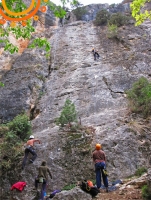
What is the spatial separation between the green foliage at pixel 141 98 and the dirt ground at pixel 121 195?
19.8ft

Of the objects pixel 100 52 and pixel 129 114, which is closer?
pixel 129 114

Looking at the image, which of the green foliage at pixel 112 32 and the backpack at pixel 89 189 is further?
the green foliage at pixel 112 32

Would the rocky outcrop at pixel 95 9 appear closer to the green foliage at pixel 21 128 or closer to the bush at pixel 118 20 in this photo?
the bush at pixel 118 20

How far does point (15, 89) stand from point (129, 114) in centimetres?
906

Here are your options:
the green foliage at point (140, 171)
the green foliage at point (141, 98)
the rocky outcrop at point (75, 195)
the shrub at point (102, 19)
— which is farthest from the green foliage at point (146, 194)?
the shrub at point (102, 19)

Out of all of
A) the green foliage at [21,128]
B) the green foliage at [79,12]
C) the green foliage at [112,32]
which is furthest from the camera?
the green foliage at [79,12]

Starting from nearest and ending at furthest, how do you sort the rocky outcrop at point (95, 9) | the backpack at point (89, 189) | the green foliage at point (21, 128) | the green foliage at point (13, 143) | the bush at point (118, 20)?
1. the backpack at point (89, 189)
2. the green foliage at point (13, 143)
3. the green foliage at point (21, 128)
4. the bush at point (118, 20)
5. the rocky outcrop at point (95, 9)

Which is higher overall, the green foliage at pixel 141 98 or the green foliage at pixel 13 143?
the green foliage at pixel 141 98

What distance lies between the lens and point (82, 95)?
58.9 ft

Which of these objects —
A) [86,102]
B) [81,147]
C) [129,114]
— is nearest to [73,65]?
[86,102]

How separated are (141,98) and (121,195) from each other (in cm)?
730

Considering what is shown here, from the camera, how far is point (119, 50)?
81.0 ft

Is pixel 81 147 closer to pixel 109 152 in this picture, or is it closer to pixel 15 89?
pixel 109 152

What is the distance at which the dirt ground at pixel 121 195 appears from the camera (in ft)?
25.7
